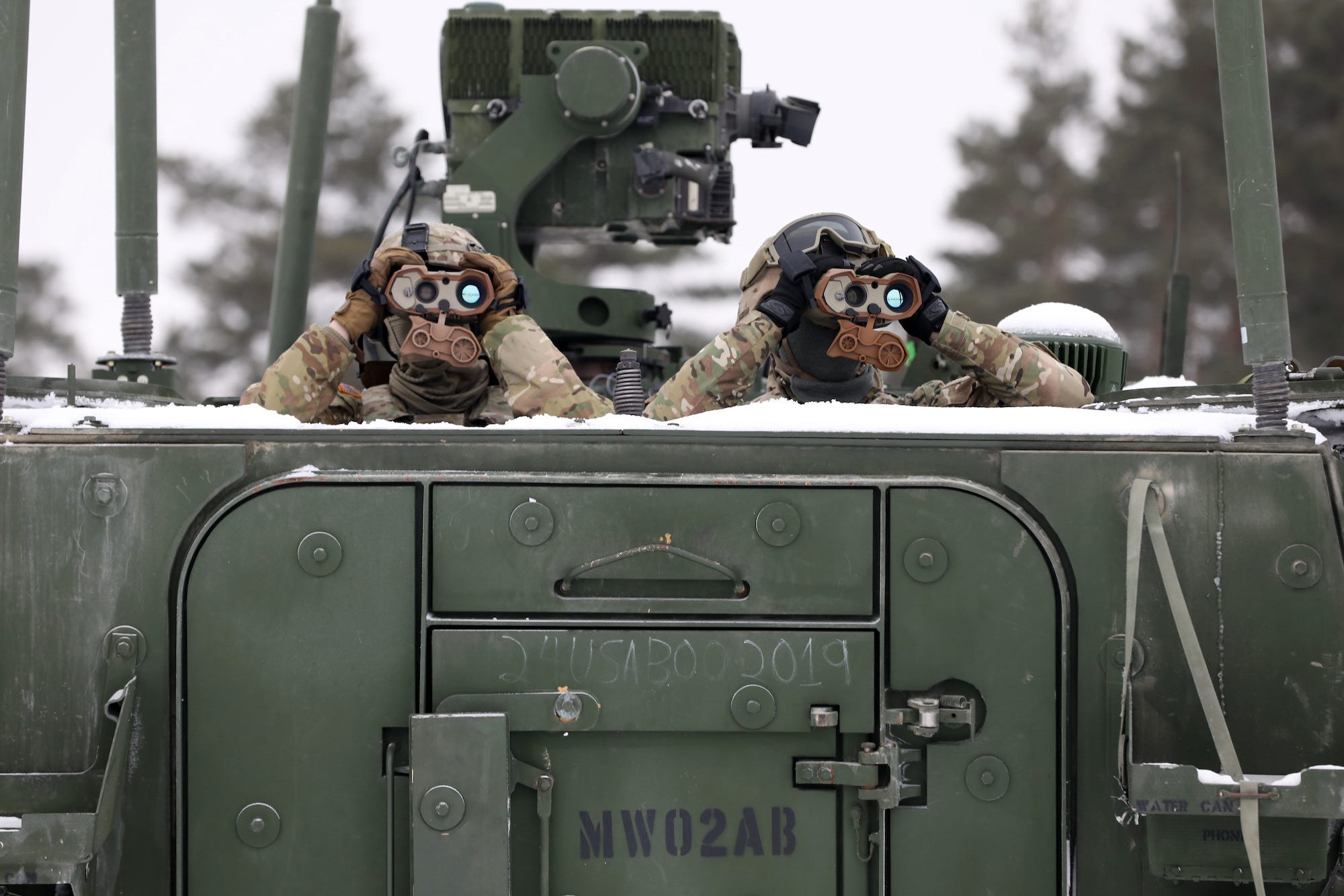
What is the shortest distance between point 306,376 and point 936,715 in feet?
6.73

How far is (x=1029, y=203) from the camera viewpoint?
20453mm

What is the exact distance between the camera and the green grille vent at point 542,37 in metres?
5.34

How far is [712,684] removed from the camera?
8.18 ft

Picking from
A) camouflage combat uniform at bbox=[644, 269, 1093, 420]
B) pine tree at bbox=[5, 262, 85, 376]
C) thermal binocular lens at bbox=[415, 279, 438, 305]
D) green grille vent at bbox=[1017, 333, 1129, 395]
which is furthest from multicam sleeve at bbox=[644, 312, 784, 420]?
pine tree at bbox=[5, 262, 85, 376]

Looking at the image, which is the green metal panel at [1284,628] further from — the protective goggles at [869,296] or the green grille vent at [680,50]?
the green grille vent at [680,50]

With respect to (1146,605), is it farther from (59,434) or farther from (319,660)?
(59,434)

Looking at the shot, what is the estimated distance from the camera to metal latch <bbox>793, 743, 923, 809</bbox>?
8.09 ft

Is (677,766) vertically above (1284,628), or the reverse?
(1284,628)

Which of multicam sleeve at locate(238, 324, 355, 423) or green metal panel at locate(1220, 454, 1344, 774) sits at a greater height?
multicam sleeve at locate(238, 324, 355, 423)

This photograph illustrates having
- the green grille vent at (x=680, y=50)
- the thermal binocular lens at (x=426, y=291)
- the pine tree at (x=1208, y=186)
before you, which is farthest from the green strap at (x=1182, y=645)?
the pine tree at (x=1208, y=186)

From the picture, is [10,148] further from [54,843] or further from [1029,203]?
[1029,203]

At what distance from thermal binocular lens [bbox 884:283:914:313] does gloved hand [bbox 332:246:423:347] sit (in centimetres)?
128

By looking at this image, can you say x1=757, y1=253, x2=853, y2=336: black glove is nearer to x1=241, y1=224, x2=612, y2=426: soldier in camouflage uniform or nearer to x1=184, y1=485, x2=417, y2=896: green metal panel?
x1=241, y1=224, x2=612, y2=426: soldier in camouflage uniform

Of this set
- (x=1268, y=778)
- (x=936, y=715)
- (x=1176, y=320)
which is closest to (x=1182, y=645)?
(x=1268, y=778)
